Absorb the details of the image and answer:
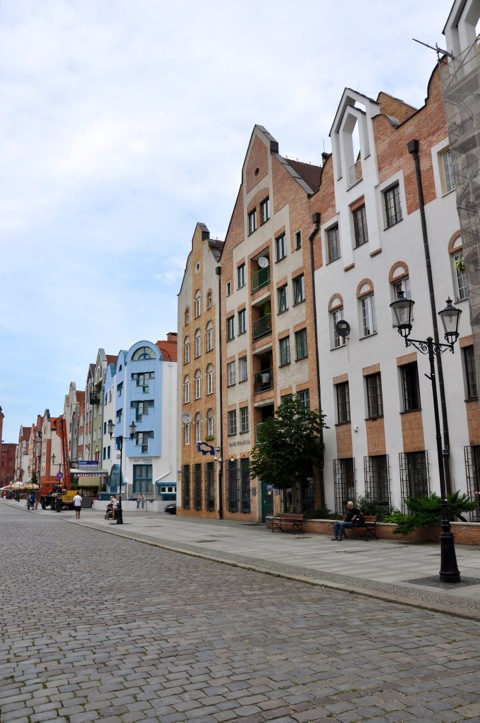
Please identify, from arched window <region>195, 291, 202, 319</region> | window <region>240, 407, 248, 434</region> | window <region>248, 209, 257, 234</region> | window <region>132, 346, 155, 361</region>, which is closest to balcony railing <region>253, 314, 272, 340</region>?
window <region>240, 407, 248, 434</region>

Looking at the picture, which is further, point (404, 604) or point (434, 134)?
point (434, 134)

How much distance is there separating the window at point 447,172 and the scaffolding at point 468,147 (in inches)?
35.9

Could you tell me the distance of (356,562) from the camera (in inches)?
576

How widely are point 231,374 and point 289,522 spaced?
45.7 feet

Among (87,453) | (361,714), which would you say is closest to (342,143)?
(361,714)

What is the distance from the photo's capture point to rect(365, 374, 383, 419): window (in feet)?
75.8

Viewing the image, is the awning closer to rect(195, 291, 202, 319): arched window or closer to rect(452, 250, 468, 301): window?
rect(195, 291, 202, 319): arched window

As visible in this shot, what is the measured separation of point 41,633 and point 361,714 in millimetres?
4445

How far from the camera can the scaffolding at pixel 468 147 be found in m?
18.5

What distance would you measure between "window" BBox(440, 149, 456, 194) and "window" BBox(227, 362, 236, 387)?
60.6ft

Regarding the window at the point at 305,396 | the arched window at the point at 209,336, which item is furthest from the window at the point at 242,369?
the window at the point at 305,396

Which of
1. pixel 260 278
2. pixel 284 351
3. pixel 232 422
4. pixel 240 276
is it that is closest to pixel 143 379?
pixel 232 422

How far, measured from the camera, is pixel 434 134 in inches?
830

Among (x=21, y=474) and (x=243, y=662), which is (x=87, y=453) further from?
(x=21, y=474)
